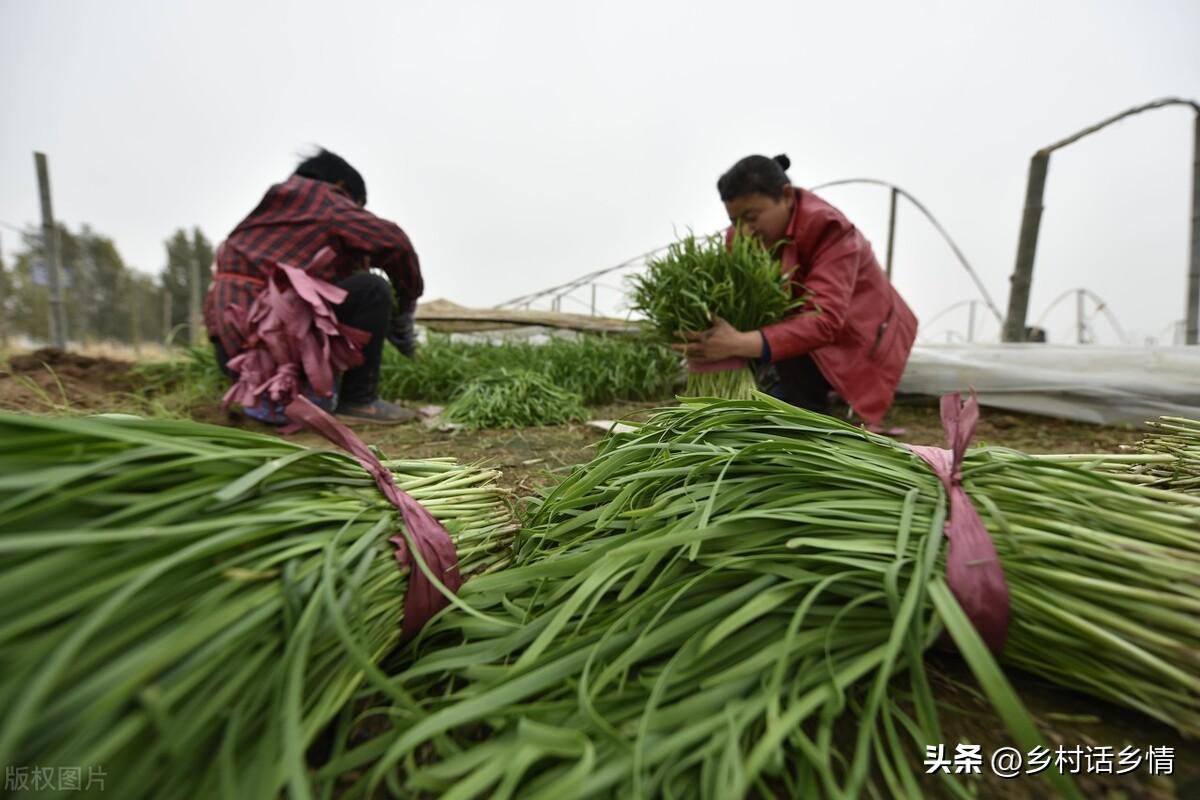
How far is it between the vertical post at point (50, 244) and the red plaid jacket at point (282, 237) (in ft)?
10.8

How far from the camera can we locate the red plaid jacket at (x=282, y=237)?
2.58 m

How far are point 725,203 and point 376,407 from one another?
2.21 metres

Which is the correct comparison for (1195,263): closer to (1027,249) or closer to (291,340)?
(1027,249)

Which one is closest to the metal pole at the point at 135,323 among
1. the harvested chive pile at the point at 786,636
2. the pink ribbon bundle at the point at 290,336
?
the pink ribbon bundle at the point at 290,336

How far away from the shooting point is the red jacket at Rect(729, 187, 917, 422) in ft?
8.14

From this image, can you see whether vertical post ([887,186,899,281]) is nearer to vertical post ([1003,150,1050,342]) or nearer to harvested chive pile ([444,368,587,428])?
vertical post ([1003,150,1050,342])

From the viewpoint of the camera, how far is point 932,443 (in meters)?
2.56

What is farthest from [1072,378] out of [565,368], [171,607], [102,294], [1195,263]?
[102,294]

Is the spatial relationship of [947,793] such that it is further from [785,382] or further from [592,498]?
[785,382]

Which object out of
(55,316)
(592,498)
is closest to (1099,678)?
(592,498)

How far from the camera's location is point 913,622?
55cm

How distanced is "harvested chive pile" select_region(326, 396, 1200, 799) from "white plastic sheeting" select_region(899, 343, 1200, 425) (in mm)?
2742

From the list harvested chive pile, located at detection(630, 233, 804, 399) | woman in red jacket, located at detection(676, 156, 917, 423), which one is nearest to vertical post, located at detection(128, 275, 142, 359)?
harvested chive pile, located at detection(630, 233, 804, 399)

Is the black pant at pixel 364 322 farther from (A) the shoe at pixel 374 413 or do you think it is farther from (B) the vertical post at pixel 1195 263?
(B) the vertical post at pixel 1195 263
